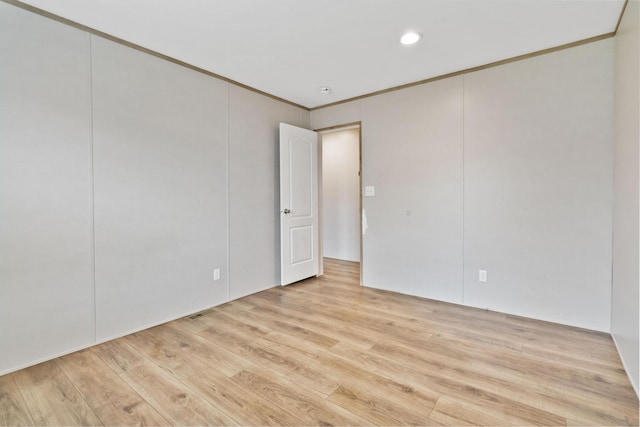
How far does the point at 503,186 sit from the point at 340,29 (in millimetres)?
2075

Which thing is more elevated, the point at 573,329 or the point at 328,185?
the point at 328,185

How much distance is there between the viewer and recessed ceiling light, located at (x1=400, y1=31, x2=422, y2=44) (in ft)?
7.84

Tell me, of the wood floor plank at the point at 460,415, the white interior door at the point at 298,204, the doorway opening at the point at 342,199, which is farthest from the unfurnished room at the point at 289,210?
Result: the doorway opening at the point at 342,199

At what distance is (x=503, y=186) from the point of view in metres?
2.89

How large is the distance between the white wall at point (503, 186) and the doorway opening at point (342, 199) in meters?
1.66

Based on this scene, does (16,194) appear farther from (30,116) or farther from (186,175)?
(186,175)

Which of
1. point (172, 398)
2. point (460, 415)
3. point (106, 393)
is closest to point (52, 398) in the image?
point (106, 393)

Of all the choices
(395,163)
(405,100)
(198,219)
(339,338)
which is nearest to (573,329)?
(339,338)

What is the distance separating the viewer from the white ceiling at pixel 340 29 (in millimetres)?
2047

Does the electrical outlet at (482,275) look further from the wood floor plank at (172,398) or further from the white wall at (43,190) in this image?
the white wall at (43,190)

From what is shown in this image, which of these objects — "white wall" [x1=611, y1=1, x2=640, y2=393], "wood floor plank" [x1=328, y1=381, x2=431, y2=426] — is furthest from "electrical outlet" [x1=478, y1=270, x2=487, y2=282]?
"wood floor plank" [x1=328, y1=381, x2=431, y2=426]

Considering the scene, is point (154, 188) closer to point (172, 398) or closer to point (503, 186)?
point (172, 398)

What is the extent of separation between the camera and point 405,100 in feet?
11.4

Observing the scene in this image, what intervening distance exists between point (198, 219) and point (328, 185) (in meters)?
3.23
